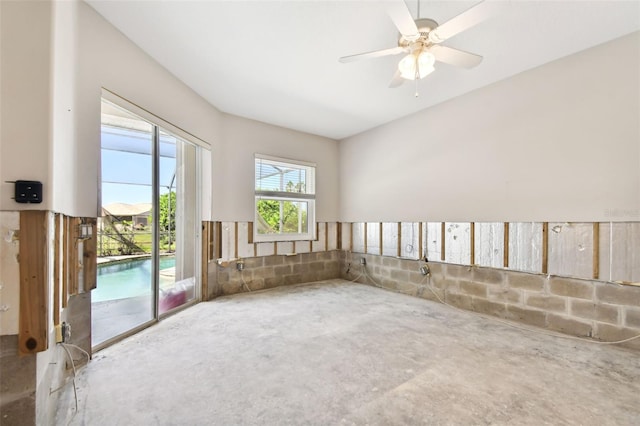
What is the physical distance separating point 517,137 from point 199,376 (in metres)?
4.12

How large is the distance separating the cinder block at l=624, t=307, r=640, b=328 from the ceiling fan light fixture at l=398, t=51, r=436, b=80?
2909 millimetres

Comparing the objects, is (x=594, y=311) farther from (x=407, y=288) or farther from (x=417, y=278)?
(x=407, y=288)

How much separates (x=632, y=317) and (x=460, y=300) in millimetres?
1578

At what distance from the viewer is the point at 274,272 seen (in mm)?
4824

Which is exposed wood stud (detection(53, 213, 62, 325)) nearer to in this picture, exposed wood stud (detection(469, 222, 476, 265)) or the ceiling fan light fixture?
the ceiling fan light fixture

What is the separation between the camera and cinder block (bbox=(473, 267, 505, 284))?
10.9 ft

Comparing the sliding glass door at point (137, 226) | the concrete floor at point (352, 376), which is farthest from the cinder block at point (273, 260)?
the concrete floor at point (352, 376)

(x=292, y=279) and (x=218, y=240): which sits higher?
(x=218, y=240)

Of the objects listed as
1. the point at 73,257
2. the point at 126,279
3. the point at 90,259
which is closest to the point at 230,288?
the point at 126,279

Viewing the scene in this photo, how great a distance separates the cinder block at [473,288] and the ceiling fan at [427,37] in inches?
106

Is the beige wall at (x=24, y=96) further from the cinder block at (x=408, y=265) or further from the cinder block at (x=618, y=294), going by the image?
the cinder block at (x=618, y=294)

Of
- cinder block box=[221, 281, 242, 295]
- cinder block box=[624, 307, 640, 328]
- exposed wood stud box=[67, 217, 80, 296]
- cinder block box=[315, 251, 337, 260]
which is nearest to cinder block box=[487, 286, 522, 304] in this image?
cinder block box=[624, 307, 640, 328]

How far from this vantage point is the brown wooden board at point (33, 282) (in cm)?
141

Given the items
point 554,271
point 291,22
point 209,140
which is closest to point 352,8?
point 291,22
